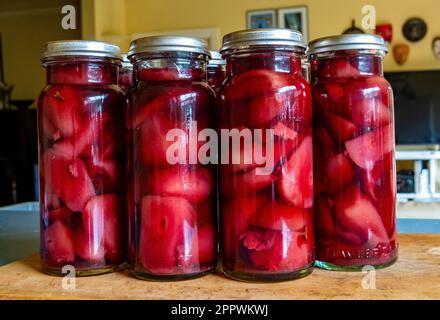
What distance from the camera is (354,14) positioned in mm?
3564

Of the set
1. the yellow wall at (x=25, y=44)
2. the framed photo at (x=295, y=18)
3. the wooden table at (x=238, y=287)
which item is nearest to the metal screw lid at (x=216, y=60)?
the wooden table at (x=238, y=287)

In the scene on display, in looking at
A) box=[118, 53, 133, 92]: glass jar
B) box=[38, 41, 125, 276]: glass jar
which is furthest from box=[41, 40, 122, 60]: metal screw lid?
box=[118, 53, 133, 92]: glass jar

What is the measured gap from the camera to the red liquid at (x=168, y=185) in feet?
1.77

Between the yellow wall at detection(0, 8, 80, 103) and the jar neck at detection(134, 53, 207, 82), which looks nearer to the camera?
the jar neck at detection(134, 53, 207, 82)

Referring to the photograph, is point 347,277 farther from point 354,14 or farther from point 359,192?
point 354,14

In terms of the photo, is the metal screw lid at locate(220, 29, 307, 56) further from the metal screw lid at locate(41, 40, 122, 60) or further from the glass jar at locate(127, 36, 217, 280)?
the metal screw lid at locate(41, 40, 122, 60)

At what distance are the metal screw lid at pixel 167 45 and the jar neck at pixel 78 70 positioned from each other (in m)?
0.06

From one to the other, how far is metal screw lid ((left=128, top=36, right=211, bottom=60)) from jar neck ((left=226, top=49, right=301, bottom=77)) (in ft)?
0.14

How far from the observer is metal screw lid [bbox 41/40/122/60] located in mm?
581

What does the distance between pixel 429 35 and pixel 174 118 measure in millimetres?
3432

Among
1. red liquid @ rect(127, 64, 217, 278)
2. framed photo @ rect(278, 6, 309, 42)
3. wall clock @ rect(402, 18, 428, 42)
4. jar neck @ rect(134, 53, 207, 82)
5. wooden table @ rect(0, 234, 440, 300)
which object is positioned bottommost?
wooden table @ rect(0, 234, 440, 300)

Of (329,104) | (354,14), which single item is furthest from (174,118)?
(354,14)

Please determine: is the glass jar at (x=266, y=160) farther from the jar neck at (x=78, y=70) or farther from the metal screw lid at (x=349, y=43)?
the jar neck at (x=78, y=70)

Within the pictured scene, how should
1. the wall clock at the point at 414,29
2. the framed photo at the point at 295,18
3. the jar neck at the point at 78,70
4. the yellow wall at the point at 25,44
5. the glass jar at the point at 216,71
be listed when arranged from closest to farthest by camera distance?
the jar neck at the point at 78,70, the glass jar at the point at 216,71, the wall clock at the point at 414,29, the framed photo at the point at 295,18, the yellow wall at the point at 25,44
